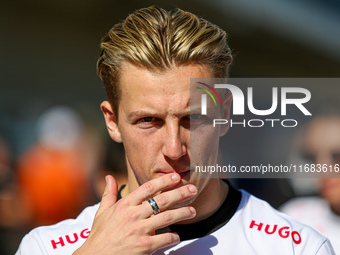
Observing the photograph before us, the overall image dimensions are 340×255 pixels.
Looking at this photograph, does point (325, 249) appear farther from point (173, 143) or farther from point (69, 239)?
point (69, 239)

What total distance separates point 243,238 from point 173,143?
1.92 ft

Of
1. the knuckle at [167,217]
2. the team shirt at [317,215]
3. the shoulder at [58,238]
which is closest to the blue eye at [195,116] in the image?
the knuckle at [167,217]

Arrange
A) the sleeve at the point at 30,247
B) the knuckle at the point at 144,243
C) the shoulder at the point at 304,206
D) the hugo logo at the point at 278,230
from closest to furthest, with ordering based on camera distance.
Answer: the knuckle at the point at 144,243 < the hugo logo at the point at 278,230 < the sleeve at the point at 30,247 < the shoulder at the point at 304,206

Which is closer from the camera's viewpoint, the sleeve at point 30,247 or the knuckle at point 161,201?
the knuckle at point 161,201

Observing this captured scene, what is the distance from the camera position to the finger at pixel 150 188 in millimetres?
1680

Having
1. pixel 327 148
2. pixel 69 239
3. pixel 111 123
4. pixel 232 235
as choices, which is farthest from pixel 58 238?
pixel 327 148

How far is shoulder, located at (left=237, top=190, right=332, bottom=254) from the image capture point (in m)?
1.90

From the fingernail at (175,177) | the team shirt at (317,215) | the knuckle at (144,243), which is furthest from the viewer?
the team shirt at (317,215)

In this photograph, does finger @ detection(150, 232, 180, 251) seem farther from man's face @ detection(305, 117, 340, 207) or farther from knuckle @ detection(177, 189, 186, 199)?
man's face @ detection(305, 117, 340, 207)

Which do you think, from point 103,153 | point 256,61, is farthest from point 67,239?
point 256,61

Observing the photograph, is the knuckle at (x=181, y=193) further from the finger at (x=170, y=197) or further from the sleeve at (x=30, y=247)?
the sleeve at (x=30, y=247)

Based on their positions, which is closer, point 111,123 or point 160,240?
point 160,240

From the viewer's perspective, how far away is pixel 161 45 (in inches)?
77.4

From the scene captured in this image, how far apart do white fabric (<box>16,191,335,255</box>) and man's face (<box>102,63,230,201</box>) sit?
266mm
